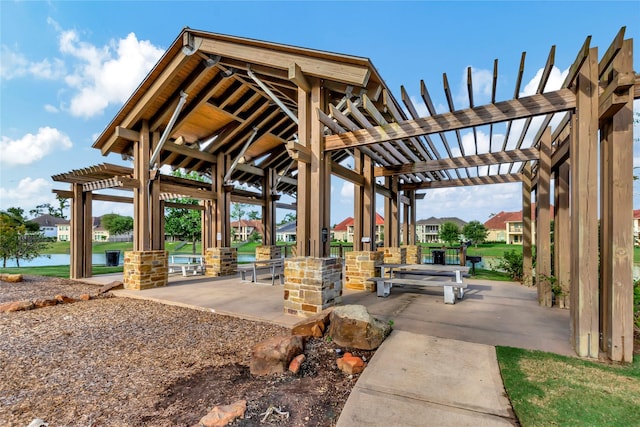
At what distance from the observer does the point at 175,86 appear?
7875mm

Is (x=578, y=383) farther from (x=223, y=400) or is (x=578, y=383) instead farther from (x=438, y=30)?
(x=438, y=30)

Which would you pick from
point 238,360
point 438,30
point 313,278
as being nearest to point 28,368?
point 238,360

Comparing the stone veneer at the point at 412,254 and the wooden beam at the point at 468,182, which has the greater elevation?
the wooden beam at the point at 468,182

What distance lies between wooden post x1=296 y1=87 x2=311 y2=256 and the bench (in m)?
2.34

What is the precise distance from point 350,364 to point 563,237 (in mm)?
5287

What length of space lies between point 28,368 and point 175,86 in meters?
7.12

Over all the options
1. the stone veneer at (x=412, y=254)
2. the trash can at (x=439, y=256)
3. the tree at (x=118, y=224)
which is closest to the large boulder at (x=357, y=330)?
the stone veneer at (x=412, y=254)

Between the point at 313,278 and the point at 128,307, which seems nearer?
the point at 313,278

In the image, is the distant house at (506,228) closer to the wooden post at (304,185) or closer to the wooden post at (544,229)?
the wooden post at (544,229)

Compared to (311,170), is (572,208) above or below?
below

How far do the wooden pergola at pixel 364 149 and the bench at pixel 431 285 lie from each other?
4.27 feet

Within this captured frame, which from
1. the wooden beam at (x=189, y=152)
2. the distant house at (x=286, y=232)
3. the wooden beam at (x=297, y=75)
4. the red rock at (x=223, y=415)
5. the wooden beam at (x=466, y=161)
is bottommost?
the distant house at (x=286, y=232)

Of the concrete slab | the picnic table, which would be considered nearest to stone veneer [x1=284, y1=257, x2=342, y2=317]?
the concrete slab

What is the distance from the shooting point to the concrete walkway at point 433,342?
238 cm
